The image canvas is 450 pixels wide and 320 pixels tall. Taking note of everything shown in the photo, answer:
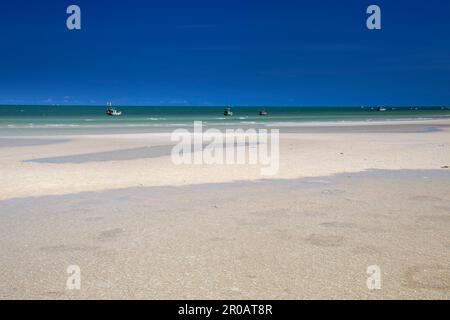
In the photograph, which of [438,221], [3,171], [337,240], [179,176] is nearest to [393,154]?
[179,176]

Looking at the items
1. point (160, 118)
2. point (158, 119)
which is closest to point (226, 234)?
point (158, 119)

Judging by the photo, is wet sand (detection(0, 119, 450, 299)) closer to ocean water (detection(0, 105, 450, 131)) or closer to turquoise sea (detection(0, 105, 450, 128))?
ocean water (detection(0, 105, 450, 131))

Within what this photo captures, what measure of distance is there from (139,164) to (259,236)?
8.50 m

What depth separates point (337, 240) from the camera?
5867 mm

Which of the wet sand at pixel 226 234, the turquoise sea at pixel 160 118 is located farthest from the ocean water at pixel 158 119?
the wet sand at pixel 226 234

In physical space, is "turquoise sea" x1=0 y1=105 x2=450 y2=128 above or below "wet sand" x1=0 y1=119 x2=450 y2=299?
above

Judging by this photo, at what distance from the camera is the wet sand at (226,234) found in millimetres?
4473

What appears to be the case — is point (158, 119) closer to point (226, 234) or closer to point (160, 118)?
point (160, 118)

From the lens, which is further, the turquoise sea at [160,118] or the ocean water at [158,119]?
the turquoise sea at [160,118]

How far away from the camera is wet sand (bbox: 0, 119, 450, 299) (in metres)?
4.47

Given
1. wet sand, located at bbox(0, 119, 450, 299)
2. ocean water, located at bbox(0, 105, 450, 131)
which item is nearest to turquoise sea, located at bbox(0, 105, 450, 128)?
ocean water, located at bbox(0, 105, 450, 131)

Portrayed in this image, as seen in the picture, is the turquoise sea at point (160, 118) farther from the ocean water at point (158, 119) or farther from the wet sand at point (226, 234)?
the wet sand at point (226, 234)

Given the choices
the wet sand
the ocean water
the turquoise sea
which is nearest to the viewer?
the wet sand

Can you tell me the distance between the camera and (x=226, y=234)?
6.18 metres
